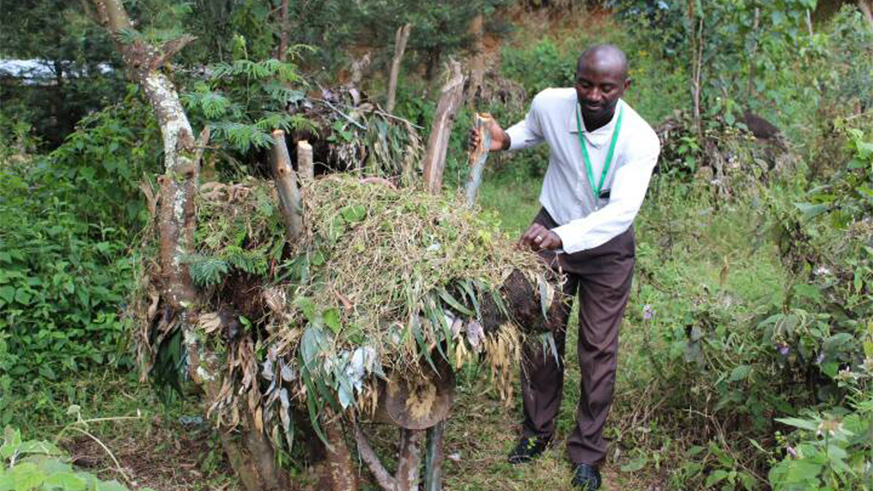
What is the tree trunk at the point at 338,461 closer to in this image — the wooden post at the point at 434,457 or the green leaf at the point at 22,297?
the wooden post at the point at 434,457

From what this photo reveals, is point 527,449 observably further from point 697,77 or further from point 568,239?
point 697,77

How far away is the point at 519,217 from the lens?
7.31 metres

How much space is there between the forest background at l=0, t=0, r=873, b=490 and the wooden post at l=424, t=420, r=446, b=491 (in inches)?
16.0

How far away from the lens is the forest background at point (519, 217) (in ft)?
12.2

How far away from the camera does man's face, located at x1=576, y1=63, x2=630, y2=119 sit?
3611 mm

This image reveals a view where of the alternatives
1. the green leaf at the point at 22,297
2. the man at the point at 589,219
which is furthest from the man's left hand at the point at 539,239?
the green leaf at the point at 22,297

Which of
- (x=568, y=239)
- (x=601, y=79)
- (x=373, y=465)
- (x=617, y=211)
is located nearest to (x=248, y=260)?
(x=373, y=465)

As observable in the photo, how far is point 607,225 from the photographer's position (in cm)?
359

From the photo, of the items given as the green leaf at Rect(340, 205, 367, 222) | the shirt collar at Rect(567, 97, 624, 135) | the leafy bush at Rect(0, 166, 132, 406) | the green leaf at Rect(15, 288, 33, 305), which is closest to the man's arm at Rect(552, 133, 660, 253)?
the shirt collar at Rect(567, 97, 624, 135)

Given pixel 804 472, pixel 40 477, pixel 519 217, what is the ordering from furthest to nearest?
pixel 519 217 < pixel 804 472 < pixel 40 477

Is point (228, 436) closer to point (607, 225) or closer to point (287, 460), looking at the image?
point (287, 460)

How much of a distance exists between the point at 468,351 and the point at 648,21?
6170 mm

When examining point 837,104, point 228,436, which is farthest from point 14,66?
point 837,104

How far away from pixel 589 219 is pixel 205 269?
4.94 feet
